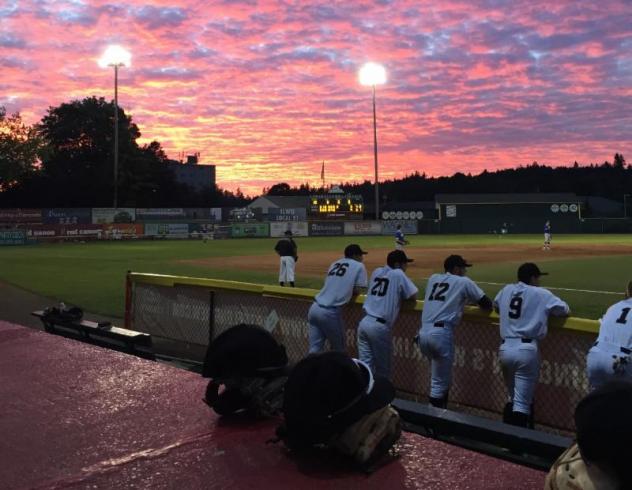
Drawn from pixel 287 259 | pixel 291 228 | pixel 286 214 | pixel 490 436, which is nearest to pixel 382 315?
pixel 490 436

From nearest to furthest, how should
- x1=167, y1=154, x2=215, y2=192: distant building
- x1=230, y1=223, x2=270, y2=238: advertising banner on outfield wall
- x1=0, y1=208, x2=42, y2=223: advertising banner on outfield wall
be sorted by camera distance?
x1=0, y1=208, x2=42, y2=223: advertising banner on outfield wall → x1=230, y1=223, x2=270, y2=238: advertising banner on outfield wall → x1=167, y1=154, x2=215, y2=192: distant building

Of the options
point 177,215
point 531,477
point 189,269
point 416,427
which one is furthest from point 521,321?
point 177,215

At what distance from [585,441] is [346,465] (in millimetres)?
1155

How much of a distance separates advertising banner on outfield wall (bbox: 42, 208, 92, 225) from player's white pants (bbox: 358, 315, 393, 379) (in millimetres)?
57331

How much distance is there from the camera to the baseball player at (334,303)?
727cm

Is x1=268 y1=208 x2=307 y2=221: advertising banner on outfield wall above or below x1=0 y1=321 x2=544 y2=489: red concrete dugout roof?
above

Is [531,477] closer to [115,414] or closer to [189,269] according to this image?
[115,414]

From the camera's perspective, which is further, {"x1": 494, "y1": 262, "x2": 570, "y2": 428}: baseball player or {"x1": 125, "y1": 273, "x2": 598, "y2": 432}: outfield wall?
{"x1": 125, "y1": 273, "x2": 598, "y2": 432}: outfield wall

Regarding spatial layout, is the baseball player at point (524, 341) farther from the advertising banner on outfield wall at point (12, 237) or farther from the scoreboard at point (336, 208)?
the scoreboard at point (336, 208)

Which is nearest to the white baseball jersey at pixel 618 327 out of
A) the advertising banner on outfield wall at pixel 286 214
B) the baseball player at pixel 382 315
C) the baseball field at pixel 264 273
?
the baseball player at pixel 382 315

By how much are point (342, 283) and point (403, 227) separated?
200 ft

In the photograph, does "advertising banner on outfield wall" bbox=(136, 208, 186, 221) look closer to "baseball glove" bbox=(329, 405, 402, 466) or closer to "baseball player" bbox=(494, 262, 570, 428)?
"baseball player" bbox=(494, 262, 570, 428)

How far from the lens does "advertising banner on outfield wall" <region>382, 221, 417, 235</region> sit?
6688cm

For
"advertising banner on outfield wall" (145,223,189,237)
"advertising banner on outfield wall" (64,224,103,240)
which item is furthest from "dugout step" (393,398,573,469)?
"advertising banner on outfield wall" (145,223,189,237)
